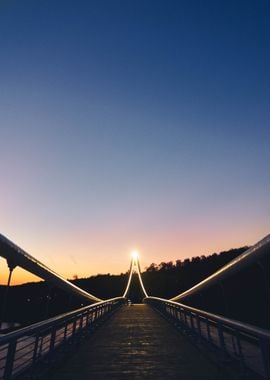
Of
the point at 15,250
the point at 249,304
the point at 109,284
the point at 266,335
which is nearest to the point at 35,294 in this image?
the point at 109,284

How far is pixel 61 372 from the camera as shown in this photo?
448cm

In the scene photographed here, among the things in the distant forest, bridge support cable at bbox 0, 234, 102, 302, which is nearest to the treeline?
the distant forest

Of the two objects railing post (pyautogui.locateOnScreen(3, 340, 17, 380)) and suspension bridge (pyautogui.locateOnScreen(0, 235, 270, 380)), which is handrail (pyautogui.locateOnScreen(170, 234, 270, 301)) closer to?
suspension bridge (pyautogui.locateOnScreen(0, 235, 270, 380))

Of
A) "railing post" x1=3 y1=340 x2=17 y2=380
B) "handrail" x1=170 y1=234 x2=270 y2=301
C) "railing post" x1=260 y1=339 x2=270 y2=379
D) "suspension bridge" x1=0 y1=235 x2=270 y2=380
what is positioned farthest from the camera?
"handrail" x1=170 y1=234 x2=270 y2=301

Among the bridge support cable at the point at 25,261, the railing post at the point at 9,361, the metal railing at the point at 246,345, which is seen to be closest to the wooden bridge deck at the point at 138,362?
the metal railing at the point at 246,345

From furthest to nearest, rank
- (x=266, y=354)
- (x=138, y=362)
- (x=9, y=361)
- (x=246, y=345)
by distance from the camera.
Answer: (x=138, y=362), (x=246, y=345), (x=9, y=361), (x=266, y=354)

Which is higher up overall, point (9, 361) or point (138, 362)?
point (9, 361)

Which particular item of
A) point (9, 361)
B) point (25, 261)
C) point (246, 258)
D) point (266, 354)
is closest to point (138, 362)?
point (9, 361)

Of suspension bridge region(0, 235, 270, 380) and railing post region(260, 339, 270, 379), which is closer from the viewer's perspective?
railing post region(260, 339, 270, 379)

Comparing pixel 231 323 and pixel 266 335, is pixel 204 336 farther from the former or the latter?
pixel 266 335

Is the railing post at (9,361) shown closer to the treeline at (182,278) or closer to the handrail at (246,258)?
the handrail at (246,258)

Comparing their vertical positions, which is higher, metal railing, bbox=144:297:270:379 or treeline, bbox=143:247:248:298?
treeline, bbox=143:247:248:298

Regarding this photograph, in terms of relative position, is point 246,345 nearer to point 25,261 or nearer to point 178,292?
point 25,261

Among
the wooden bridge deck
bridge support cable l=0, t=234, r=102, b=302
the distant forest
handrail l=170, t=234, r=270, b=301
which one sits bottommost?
the wooden bridge deck
